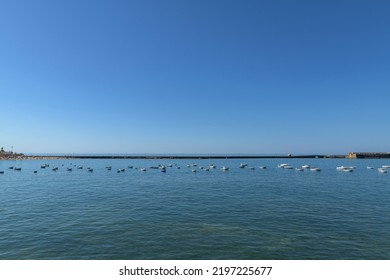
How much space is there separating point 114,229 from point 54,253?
6.06 m

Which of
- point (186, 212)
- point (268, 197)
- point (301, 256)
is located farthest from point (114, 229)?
point (268, 197)

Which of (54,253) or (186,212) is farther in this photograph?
(186,212)

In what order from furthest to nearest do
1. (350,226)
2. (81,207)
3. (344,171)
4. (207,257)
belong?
(344,171) → (81,207) → (350,226) → (207,257)

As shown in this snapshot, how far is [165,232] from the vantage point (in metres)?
22.6

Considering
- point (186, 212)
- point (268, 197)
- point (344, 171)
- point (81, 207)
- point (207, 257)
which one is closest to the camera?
point (207, 257)

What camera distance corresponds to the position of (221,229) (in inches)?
925

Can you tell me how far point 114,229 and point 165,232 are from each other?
5.10 meters

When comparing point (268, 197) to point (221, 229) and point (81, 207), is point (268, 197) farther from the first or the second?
point (81, 207)
